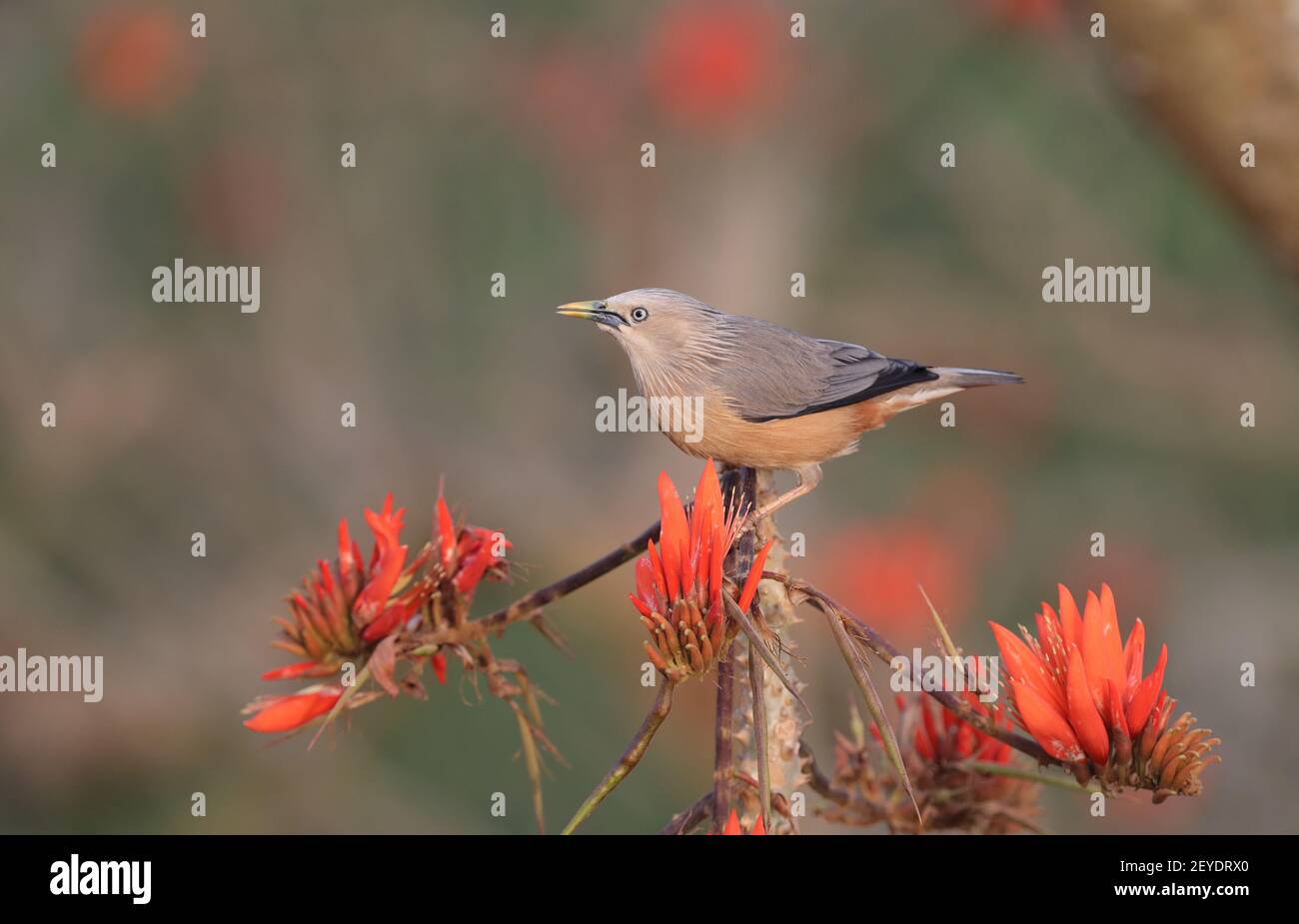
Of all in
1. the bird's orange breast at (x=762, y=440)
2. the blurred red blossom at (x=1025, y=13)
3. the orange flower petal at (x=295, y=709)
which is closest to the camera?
the orange flower petal at (x=295, y=709)

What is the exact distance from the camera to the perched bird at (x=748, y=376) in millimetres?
1329

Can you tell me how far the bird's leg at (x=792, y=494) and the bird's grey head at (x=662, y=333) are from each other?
0.15 m

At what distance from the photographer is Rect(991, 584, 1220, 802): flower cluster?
→ 3.33ft

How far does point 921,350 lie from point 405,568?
16.1 feet

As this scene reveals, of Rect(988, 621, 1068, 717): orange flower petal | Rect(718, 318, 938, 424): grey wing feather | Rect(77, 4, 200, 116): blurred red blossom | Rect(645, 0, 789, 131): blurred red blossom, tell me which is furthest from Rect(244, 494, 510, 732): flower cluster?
Rect(77, 4, 200, 116): blurred red blossom

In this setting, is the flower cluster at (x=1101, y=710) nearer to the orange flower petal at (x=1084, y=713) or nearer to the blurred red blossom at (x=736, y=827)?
the orange flower petal at (x=1084, y=713)

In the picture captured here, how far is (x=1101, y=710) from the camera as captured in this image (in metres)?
1.03

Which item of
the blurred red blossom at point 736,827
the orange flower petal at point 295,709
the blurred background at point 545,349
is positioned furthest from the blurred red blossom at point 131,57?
the blurred red blossom at point 736,827

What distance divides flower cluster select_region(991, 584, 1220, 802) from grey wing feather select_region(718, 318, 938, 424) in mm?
426

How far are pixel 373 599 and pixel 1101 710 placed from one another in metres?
0.63

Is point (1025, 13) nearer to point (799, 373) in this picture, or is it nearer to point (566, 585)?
point (799, 373)

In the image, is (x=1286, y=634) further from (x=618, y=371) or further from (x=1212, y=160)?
(x=1212, y=160)

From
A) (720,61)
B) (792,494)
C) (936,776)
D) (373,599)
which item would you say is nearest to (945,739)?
(936,776)

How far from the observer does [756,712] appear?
951 mm
